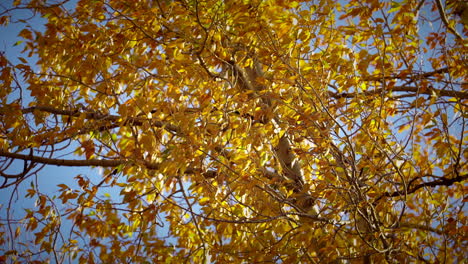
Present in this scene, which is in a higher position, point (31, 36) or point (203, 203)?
A: point (31, 36)

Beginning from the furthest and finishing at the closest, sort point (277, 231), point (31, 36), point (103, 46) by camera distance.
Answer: point (31, 36), point (103, 46), point (277, 231)

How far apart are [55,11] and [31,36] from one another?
0.57 metres

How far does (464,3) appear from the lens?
5.51ft

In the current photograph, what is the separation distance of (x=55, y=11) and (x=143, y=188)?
2.23 metres

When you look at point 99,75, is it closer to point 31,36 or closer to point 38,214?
point 31,36

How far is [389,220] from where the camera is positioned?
3453 mm

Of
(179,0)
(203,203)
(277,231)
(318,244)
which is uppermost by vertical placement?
(179,0)

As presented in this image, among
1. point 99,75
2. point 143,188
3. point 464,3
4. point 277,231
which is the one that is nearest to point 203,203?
point 277,231

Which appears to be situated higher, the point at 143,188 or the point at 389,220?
the point at 143,188

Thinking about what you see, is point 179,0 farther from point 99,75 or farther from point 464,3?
point 464,3

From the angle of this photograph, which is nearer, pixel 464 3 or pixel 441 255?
pixel 464 3

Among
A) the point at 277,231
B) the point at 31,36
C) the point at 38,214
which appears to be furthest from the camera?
the point at 38,214

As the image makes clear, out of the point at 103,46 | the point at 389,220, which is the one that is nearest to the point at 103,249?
the point at 103,46

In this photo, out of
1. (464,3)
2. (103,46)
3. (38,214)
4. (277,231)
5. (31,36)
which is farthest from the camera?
(38,214)
